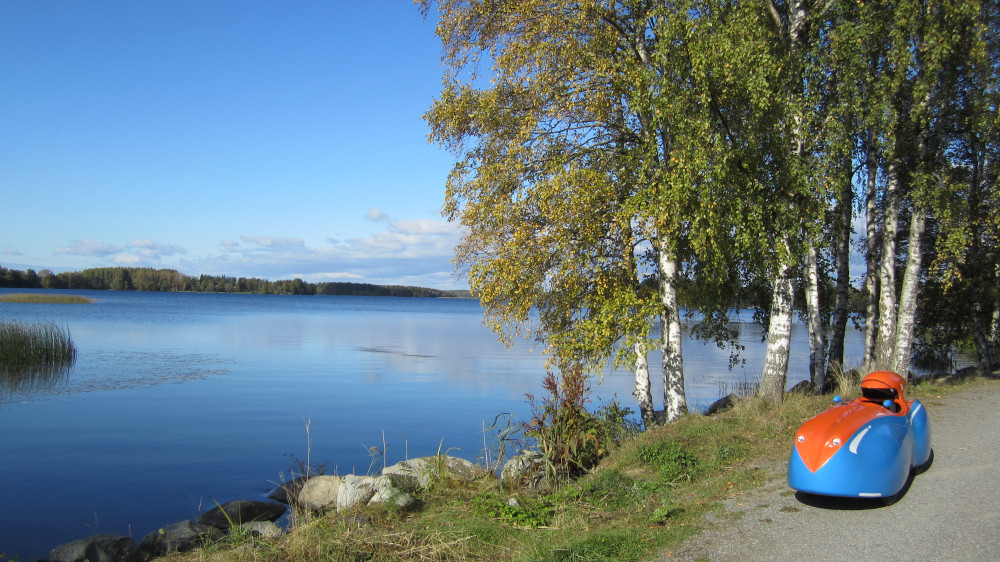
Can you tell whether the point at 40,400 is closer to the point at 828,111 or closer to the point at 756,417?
the point at 756,417

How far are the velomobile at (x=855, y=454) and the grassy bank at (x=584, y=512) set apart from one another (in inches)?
44.2

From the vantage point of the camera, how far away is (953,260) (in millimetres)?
15812

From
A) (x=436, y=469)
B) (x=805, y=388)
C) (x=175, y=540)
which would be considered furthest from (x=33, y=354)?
(x=805, y=388)

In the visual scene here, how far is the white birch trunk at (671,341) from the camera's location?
1263cm

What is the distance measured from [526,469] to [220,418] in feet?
35.2

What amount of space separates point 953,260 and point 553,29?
434 inches

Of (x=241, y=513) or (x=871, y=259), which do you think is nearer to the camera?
(x=241, y=513)

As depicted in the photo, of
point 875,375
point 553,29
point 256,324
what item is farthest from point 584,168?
point 256,324

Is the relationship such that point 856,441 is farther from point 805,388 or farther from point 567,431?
point 805,388

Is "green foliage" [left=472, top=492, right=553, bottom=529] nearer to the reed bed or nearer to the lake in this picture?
the lake

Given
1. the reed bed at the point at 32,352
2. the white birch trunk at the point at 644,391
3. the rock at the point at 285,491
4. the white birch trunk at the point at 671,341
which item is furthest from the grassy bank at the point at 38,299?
the white birch trunk at the point at 671,341

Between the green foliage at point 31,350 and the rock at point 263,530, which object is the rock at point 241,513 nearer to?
the rock at point 263,530

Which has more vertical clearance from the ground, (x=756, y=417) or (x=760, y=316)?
(x=760, y=316)

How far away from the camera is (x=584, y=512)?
7797 millimetres
